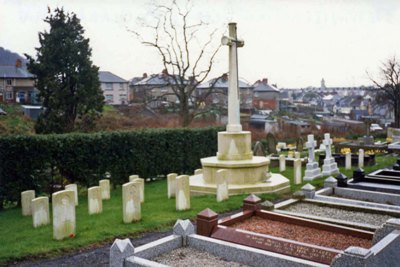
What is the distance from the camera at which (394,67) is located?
4975cm

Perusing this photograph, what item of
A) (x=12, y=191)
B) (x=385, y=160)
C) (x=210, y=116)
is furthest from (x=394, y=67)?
(x=12, y=191)

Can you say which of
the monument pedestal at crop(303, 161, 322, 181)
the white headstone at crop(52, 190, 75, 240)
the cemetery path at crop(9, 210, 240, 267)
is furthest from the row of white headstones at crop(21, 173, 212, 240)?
the monument pedestal at crop(303, 161, 322, 181)

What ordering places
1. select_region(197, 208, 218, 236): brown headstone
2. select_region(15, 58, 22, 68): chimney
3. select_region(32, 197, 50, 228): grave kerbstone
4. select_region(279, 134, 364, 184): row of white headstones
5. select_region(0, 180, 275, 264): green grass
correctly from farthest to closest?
1. select_region(15, 58, 22, 68): chimney
2. select_region(279, 134, 364, 184): row of white headstones
3. select_region(32, 197, 50, 228): grave kerbstone
4. select_region(0, 180, 275, 264): green grass
5. select_region(197, 208, 218, 236): brown headstone

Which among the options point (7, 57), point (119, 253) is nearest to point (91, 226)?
point (119, 253)

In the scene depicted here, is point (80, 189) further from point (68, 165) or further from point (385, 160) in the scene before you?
point (385, 160)

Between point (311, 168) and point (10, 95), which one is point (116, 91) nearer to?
point (10, 95)

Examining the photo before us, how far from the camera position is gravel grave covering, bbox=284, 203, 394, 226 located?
32.1 ft

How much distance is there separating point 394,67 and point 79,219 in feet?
160

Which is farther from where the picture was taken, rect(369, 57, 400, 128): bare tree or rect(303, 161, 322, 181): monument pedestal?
rect(369, 57, 400, 128): bare tree

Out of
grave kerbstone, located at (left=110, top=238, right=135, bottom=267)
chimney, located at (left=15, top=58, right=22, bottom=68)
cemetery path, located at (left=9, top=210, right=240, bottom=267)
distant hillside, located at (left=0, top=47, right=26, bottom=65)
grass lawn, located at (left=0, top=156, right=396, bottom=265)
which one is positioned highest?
distant hillside, located at (left=0, top=47, right=26, bottom=65)

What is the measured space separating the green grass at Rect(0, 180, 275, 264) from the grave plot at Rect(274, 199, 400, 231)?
68.3 inches

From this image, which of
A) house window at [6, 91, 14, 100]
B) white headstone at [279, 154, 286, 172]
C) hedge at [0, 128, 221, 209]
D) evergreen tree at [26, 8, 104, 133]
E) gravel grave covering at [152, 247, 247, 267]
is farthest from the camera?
house window at [6, 91, 14, 100]

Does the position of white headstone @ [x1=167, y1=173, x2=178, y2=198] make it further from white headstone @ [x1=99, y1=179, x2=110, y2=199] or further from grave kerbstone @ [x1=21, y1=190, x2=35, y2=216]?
grave kerbstone @ [x1=21, y1=190, x2=35, y2=216]

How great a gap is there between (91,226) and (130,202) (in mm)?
1064
